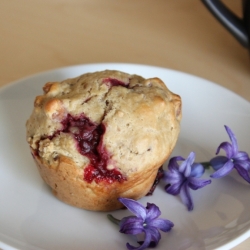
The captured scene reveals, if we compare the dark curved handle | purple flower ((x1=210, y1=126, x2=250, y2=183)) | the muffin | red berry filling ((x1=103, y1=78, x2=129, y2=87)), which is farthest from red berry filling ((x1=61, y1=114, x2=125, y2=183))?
the dark curved handle

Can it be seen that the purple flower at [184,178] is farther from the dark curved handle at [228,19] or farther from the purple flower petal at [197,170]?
the dark curved handle at [228,19]

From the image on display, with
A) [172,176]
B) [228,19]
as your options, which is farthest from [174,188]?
[228,19]

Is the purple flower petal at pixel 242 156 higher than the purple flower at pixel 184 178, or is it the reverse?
the purple flower petal at pixel 242 156

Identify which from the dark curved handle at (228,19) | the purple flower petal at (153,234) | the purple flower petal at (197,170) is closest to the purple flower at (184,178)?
the purple flower petal at (197,170)

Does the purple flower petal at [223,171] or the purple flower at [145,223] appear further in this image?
the purple flower petal at [223,171]

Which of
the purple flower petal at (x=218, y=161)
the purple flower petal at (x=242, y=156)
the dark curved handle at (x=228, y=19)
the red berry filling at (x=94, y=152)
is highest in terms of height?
the dark curved handle at (x=228, y=19)

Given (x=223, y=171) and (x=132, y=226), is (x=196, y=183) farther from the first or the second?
(x=132, y=226)

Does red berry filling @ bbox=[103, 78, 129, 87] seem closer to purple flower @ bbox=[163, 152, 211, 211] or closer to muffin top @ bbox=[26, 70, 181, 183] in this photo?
muffin top @ bbox=[26, 70, 181, 183]

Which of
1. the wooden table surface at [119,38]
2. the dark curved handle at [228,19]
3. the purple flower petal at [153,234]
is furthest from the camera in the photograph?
the wooden table surface at [119,38]
